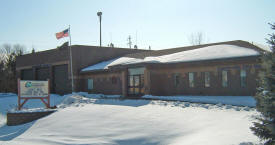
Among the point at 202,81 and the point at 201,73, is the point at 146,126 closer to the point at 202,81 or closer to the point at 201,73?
the point at 202,81

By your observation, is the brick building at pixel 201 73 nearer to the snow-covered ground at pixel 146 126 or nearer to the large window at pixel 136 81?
the large window at pixel 136 81

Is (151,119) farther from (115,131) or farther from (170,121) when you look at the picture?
(115,131)

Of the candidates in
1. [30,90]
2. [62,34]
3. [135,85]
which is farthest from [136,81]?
[62,34]

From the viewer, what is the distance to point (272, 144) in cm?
684

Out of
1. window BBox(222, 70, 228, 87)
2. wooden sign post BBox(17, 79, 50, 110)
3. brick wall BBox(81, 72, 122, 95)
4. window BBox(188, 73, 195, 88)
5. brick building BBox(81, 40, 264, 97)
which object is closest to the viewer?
wooden sign post BBox(17, 79, 50, 110)

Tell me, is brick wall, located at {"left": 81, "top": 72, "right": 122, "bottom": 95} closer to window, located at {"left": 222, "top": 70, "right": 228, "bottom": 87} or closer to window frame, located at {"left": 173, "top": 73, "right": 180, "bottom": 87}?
window frame, located at {"left": 173, "top": 73, "right": 180, "bottom": 87}

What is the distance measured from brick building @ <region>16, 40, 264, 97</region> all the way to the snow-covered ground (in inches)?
203

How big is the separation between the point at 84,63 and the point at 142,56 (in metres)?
7.26

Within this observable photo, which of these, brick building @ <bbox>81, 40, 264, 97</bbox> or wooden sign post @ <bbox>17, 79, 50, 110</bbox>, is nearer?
wooden sign post @ <bbox>17, 79, 50, 110</bbox>

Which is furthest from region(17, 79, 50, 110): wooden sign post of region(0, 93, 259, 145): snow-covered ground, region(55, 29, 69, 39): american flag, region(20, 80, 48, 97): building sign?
region(55, 29, 69, 39): american flag

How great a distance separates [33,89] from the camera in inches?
754

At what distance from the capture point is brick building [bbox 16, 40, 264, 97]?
65.5ft

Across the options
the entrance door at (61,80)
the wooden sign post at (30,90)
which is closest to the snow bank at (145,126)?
the wooden sign post at (30,90)

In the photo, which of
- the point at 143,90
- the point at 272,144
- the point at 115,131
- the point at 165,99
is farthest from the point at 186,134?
the point at 143,90
